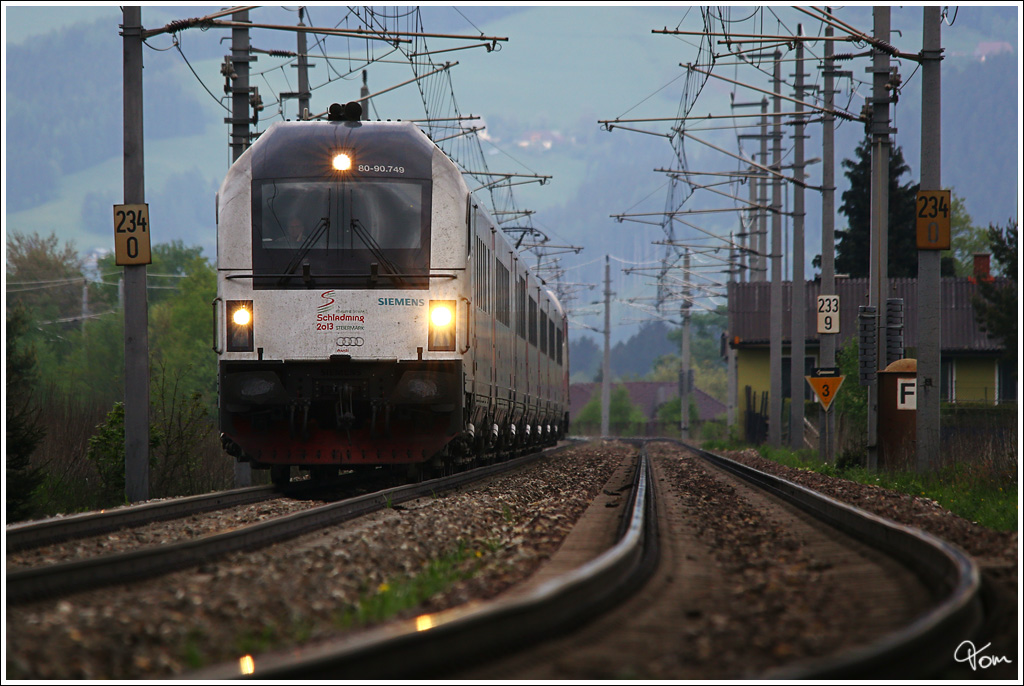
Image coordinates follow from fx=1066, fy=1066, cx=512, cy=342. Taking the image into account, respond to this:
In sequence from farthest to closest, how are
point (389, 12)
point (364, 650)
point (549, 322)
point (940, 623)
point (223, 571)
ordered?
point (549, 322)
point (389, 12)
point (223, 571)
point (940, 623)
point (364, 650)

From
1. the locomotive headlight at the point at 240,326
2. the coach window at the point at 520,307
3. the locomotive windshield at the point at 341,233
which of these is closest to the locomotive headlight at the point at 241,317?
the locomotive headlight at the point at 240,326

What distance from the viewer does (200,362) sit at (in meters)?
70.1

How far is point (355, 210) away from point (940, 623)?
9.03m

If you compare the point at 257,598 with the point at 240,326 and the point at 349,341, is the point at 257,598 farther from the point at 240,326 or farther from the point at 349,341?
the point at 240,326

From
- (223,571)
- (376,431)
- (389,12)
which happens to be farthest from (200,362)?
(223,571)

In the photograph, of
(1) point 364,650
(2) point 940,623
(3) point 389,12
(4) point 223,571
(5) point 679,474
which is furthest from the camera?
(3) point 389,12

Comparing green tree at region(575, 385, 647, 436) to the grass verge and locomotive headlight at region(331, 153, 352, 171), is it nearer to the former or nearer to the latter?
the grass verge

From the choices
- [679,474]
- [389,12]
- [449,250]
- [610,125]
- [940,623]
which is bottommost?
[679,474]

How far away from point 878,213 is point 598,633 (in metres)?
15.4

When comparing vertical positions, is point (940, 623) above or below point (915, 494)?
above

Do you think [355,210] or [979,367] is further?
[979,367]

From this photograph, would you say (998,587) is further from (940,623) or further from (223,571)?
(223,571)

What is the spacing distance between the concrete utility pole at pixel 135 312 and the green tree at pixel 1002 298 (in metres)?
33.5

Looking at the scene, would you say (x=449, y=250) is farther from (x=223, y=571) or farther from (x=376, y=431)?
(x=223, y=571)
